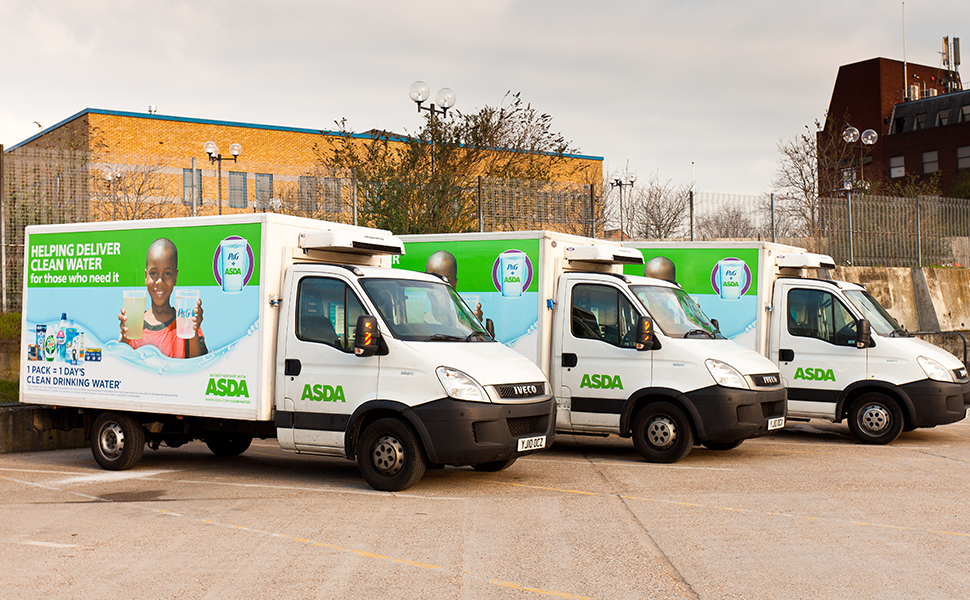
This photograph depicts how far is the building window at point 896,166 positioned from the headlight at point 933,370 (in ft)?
185

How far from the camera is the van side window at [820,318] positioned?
13.0m

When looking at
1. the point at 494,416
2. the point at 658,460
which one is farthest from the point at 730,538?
the point at 658,460

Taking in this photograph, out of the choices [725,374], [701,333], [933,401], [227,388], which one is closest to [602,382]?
[701,333]

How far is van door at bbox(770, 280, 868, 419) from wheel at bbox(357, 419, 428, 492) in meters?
6.36

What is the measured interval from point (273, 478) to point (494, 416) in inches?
113

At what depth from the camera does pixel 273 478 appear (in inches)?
406

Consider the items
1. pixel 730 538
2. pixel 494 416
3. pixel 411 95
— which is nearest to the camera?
pixel 730 538

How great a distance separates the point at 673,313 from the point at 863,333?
295 cm

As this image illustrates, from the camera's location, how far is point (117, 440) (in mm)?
10781

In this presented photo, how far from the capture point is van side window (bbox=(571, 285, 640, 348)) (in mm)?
11258

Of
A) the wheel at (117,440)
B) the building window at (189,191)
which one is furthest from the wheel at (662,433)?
the building window at (189,191)

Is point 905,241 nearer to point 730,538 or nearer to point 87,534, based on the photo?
point 730,538

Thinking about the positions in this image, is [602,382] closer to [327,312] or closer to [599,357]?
[599,357]

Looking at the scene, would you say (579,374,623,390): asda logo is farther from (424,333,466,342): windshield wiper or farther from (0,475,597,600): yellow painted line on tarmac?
(424,333,466,342): windshield wiper
